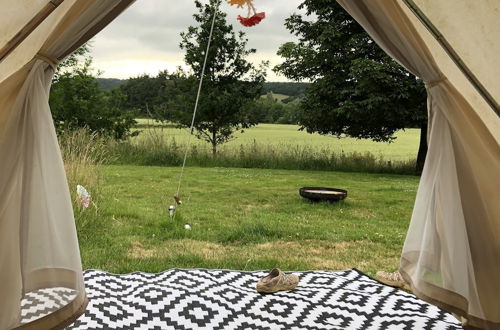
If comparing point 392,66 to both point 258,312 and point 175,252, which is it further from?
point 258,312

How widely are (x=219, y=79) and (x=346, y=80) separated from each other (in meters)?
2.43

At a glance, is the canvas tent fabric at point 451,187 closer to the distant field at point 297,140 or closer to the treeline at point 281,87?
the distant field at point 297,140

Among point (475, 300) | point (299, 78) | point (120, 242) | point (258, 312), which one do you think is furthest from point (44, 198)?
point (299, 78)

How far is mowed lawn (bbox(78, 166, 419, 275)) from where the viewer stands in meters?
3.87

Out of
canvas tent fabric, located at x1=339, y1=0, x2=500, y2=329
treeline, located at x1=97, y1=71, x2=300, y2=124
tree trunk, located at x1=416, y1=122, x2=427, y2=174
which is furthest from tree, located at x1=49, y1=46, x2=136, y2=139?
canvas tent fabric, located at x1=339, y1=0, x2=500, y2=329

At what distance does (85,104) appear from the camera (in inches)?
373

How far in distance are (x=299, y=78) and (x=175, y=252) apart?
276 inches

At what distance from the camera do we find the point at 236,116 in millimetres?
9719


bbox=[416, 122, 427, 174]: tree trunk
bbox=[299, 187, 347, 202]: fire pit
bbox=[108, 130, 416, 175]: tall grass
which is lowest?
bbox=[299, 187, 347, 202]: fire pit

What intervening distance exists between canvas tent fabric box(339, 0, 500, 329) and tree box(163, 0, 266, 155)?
23.7 ft

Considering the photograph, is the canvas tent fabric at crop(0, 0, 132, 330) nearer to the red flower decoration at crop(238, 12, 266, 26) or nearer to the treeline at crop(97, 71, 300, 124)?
the red flower decoration at crop(238, 12, 266, 26)

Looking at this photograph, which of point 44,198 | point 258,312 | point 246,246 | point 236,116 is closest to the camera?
point 44,198

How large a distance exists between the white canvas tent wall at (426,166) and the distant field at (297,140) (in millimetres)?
6390

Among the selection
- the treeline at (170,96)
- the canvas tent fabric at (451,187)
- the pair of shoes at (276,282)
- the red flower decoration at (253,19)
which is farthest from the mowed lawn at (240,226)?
the treeline at (170,96)
